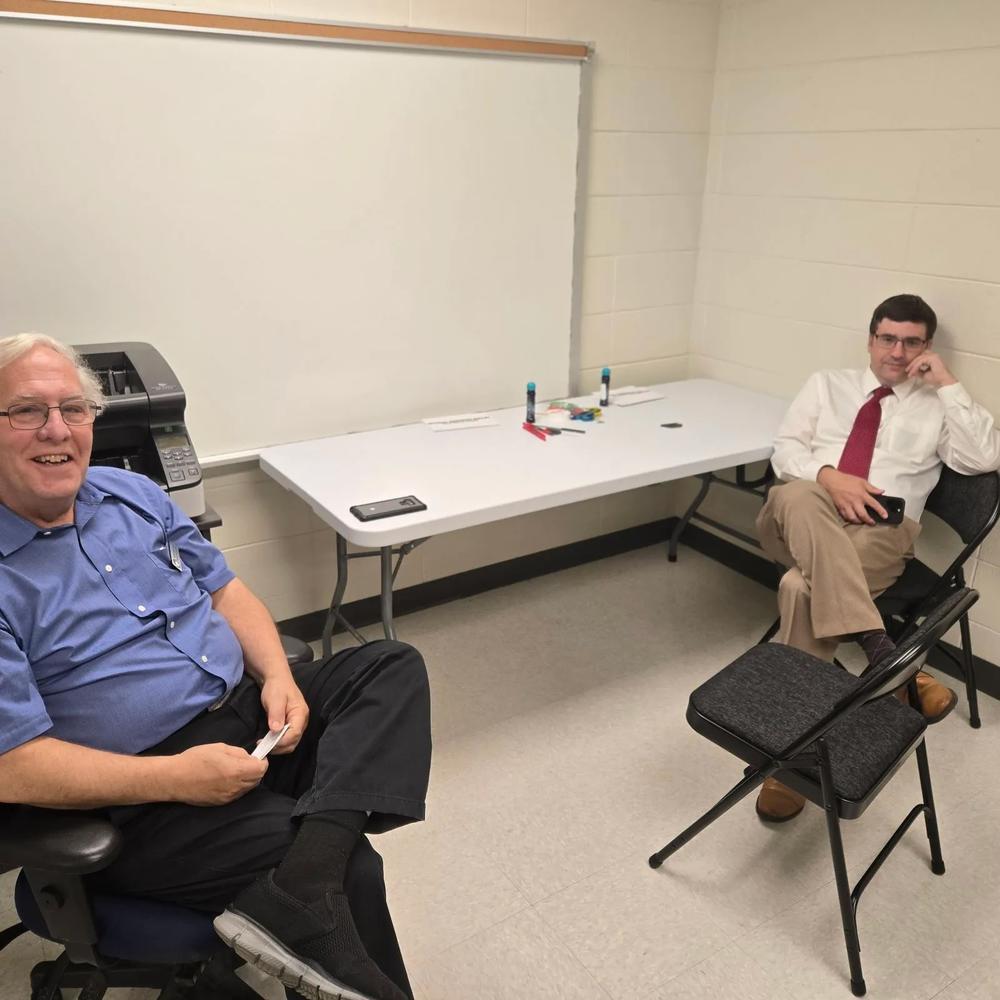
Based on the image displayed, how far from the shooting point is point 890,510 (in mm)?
2477

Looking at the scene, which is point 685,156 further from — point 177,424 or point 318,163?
point 177,424

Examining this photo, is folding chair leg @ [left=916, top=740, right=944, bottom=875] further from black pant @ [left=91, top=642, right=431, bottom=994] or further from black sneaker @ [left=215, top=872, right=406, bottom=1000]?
black sneaker @ [left=215, top=872, right=406, bottom=1000]

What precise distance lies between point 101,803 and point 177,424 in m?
1.06

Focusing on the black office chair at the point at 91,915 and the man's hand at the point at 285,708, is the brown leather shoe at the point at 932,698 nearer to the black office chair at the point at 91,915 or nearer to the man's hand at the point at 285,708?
the man's hand at the point at 285,708

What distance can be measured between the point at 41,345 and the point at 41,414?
0.43 ft

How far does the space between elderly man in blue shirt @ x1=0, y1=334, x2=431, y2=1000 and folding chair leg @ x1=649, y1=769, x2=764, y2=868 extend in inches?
28.6

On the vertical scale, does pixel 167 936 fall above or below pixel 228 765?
below

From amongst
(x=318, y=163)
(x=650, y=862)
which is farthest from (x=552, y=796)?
(x=318, y=163)

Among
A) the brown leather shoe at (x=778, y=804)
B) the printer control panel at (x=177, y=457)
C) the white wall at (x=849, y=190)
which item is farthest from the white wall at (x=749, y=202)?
the brown leather shoe at (x=778, y=804)

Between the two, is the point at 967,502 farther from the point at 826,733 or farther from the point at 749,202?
the point at 749,202

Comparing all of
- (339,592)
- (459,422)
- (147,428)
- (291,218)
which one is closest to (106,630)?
(147,428)

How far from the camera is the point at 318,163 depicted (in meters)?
2.50

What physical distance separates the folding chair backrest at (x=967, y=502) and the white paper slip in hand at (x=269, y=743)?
1.96 metres

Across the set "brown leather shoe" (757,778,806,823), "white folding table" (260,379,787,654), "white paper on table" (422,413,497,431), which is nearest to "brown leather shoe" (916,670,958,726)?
"brown leather shoe" (757,778,806,823)
